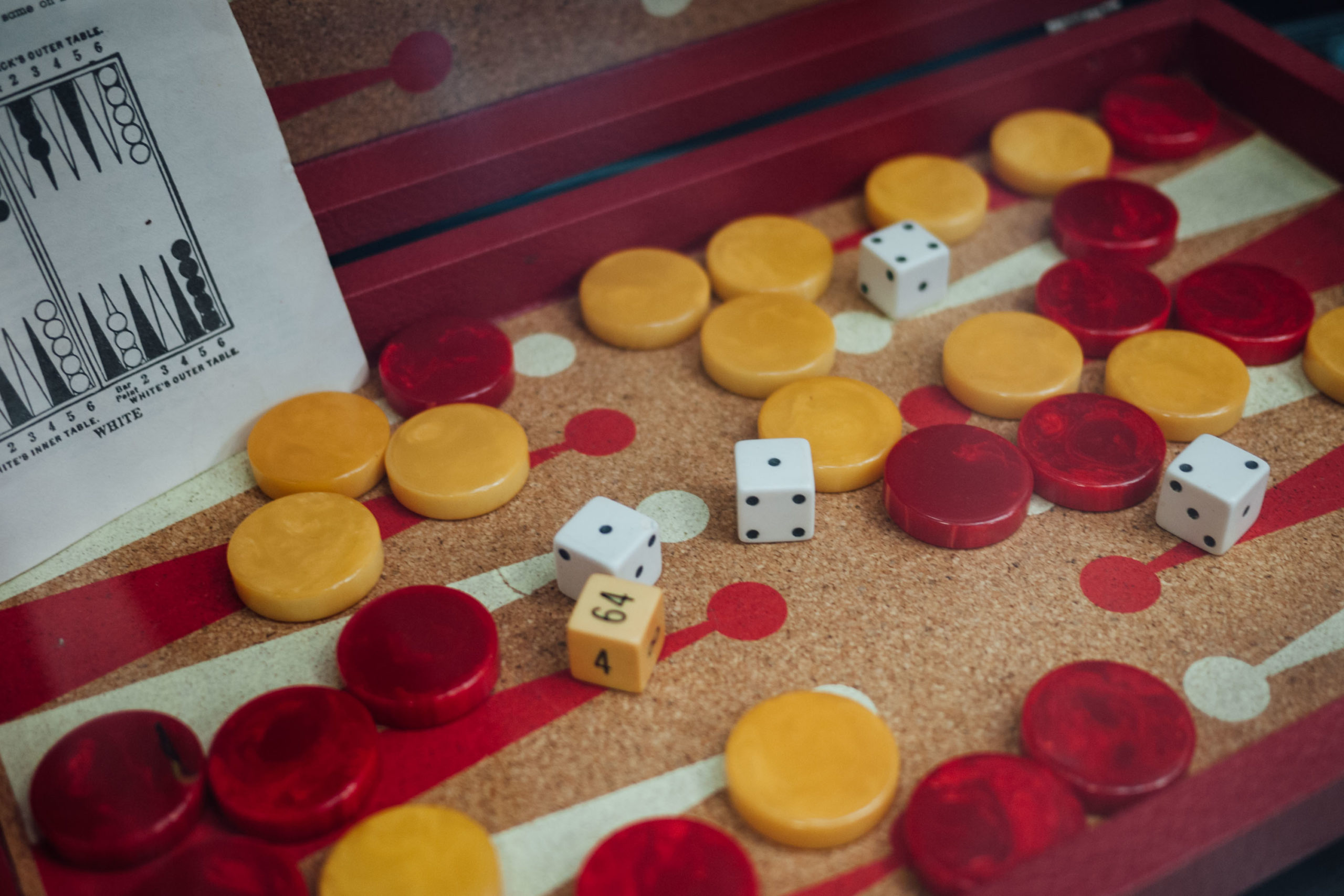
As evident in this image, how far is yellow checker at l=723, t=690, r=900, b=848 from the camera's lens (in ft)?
3.48

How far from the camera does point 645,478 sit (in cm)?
143

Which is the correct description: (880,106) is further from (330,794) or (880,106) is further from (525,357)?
(330,794)

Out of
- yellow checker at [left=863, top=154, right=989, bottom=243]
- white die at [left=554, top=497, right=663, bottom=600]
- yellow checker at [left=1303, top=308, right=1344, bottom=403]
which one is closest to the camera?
white die at [left=554, top=497, right=663, bottom=600]

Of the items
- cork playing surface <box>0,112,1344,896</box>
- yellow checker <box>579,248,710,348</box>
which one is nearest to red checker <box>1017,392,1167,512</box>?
cork playing surface <box>0,112,1344,896</box>

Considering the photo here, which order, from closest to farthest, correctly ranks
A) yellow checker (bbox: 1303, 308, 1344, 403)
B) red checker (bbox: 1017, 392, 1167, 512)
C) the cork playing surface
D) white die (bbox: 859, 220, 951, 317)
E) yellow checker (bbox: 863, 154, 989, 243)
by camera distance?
the cork playing surface < red checker (bbox: 1017, 392, 1167, 512) < yellow checker (bbox: 1303, 308, 1344, 403) < white die (bbox: 859, 220, 951, 317) < yellow checker (bbox: 863, 154, 989, 243)

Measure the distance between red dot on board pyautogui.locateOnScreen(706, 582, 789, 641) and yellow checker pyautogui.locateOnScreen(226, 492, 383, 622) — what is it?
1.27 feet

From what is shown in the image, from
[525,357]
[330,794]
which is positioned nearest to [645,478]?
[525,357]

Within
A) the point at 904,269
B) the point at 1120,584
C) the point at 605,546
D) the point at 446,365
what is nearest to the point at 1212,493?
Answer: the point at 1120,584

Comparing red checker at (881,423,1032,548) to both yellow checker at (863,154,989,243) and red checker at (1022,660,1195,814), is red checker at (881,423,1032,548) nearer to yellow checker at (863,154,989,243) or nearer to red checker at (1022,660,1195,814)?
red checker at (1022,660,1195,814)

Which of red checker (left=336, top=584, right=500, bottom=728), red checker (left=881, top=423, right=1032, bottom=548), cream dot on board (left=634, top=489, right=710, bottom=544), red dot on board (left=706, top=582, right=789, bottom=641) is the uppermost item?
red checker (left=336, top=584, right=500, bottom=728)

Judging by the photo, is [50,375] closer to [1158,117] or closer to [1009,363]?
[1009,363]

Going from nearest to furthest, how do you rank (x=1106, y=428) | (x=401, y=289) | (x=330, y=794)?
(x=330, y=794), (x=1106, y=428), (x=401, y=289)

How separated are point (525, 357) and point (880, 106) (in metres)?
0.67

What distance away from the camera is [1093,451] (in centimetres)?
137
